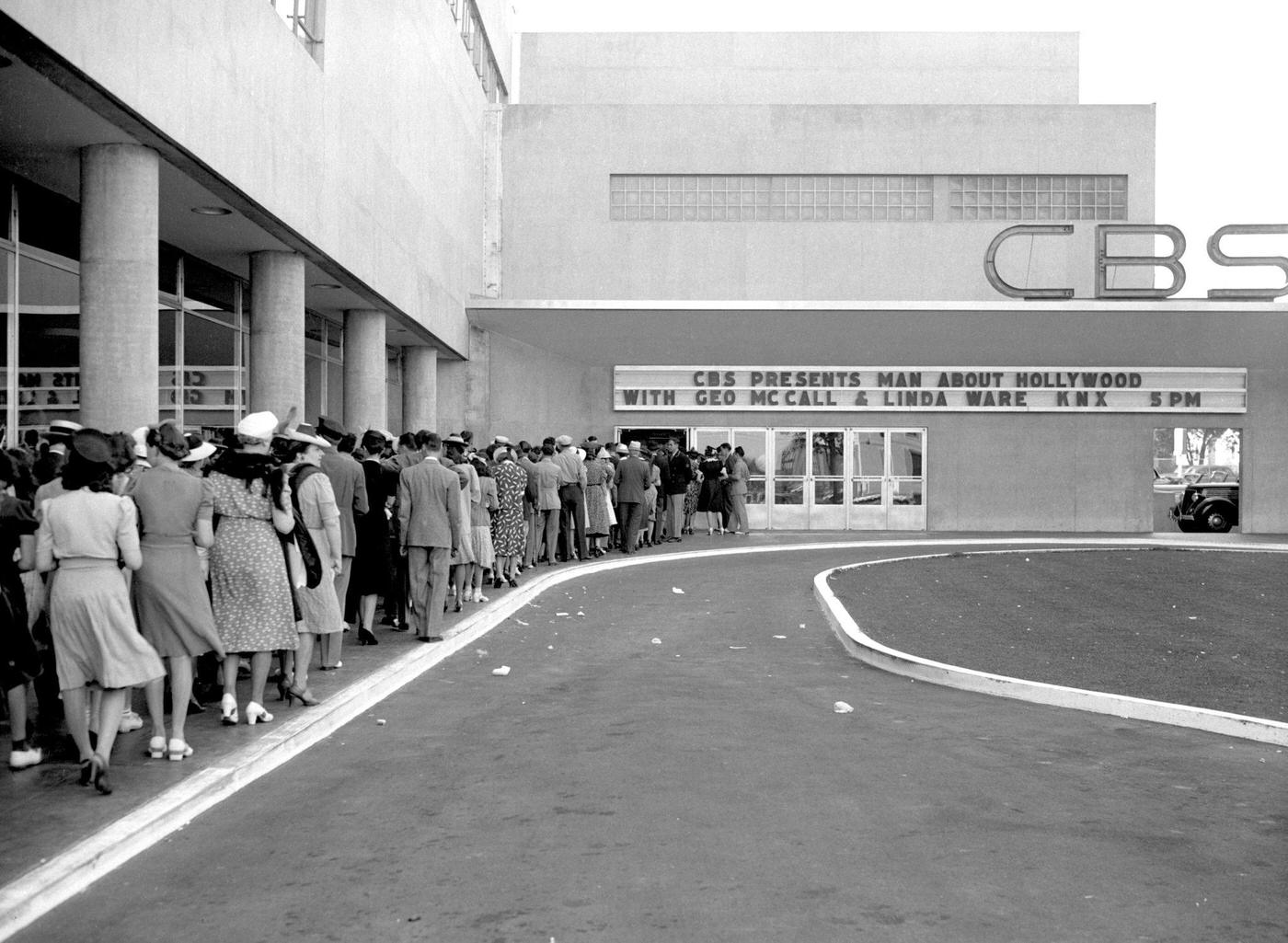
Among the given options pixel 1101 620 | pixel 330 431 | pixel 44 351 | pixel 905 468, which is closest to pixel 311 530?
pixel 330 431

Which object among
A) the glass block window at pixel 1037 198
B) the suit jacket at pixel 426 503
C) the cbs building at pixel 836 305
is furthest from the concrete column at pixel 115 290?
the glass block window at pixel 1037 198

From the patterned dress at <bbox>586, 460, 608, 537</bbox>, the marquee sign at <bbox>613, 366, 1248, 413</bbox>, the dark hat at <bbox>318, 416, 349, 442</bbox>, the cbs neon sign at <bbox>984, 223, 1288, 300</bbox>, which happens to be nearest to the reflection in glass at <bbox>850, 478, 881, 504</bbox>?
the marquee sign at <bbox>613, 366, 1248, 413</bbox>

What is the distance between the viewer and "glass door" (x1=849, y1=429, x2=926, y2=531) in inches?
1275

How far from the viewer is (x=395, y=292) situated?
70.5 feet

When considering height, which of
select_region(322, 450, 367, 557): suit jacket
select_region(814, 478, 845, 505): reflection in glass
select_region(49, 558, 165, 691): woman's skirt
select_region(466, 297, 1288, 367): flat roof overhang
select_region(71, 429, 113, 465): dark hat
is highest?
select_region(466, 297, 1288, 367): flat roof overhang

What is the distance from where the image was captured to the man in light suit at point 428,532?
484 inches

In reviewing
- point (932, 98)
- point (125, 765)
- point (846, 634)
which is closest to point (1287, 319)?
point (932, 98)

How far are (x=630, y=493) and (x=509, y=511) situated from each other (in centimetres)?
667

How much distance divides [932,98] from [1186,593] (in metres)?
26.1

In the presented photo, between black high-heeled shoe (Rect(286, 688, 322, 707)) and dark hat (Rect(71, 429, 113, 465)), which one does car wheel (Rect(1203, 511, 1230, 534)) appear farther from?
dark hat (Rect(71, 429, 113, 465))

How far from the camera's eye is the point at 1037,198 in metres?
32.8

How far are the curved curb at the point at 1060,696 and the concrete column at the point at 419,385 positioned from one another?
54.5ft

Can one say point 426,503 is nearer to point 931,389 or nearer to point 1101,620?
point 1101,620

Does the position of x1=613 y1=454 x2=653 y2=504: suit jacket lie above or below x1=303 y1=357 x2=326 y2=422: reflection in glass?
below
